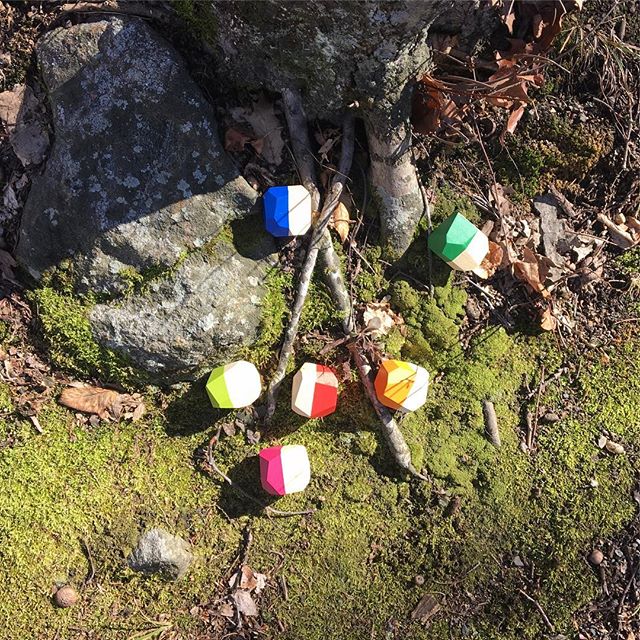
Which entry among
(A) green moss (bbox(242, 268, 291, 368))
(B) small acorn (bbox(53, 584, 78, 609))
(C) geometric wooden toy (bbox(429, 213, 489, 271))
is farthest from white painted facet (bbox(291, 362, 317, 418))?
(B) small acorn (bbox(53, 584, 78, 609))

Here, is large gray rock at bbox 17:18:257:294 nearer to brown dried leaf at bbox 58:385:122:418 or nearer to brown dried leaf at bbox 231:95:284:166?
brown dried leaf at bbox 231:95:284:166

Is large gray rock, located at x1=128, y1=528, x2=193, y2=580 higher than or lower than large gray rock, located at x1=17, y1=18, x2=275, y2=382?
lower

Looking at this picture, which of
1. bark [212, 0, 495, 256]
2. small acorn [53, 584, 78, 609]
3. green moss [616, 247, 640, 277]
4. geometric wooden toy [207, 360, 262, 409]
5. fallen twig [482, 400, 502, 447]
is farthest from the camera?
green moss [616, 247, 640, 277]

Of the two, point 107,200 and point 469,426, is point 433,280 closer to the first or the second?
point 469,426

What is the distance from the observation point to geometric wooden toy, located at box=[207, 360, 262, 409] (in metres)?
3.23

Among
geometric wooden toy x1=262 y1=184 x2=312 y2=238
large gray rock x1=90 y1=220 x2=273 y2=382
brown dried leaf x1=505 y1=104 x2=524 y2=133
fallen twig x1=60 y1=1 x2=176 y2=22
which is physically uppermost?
fallen twig x1=60 y1=1 x2=176 y2=22

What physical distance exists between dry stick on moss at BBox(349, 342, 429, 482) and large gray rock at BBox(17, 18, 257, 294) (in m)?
1.05

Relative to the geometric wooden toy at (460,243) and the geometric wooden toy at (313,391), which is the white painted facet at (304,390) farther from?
the geometric wooden toy at (460,243)

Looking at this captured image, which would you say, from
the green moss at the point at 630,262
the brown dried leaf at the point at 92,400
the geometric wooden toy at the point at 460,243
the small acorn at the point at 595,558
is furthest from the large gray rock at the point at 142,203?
the small acorn at the point at 595,558

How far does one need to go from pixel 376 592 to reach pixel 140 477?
151 cm

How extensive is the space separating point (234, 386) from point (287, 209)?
98 cm

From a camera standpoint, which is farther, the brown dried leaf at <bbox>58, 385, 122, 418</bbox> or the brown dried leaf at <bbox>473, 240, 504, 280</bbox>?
the brown dried leaf at <bbox>473, 240, 504, 280</bbox>

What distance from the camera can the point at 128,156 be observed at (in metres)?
3.19

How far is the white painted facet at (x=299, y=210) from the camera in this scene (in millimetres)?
3133
